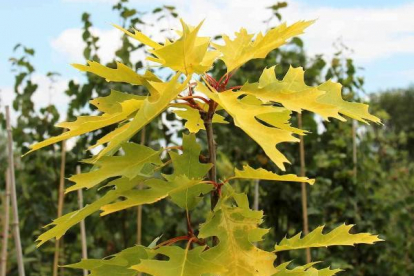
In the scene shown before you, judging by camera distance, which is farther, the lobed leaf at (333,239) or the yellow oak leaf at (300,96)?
the lobed leaf at (333,239)

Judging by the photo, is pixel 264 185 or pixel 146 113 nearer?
pixel 146 113

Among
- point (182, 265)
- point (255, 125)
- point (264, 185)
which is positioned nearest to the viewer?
point (255, 125)

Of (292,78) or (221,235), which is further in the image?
(292,78)

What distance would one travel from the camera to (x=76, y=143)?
3.92 metres

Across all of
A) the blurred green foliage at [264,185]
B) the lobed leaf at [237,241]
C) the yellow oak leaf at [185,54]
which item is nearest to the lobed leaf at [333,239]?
the lobed leaf at [237,241]

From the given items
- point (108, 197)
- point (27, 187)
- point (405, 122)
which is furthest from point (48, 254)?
point (405, 122)

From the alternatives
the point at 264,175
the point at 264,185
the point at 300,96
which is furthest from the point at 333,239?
the point at 264,185

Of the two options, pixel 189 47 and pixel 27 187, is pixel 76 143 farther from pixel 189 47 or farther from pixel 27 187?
pixel 189 47

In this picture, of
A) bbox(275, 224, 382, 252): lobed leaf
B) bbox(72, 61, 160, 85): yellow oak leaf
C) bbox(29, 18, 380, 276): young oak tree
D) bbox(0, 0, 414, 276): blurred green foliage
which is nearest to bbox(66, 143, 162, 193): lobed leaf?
bbox(29, 18, 380, 276): young oak tree

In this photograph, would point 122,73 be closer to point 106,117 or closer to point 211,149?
point 106,117

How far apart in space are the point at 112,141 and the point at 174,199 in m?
0.21

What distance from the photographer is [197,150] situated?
1021 millimetres

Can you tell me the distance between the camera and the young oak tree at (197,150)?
90 cm

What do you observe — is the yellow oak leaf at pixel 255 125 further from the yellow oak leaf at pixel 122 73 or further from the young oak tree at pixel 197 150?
the yellow oak leaf at pixel 122 73
